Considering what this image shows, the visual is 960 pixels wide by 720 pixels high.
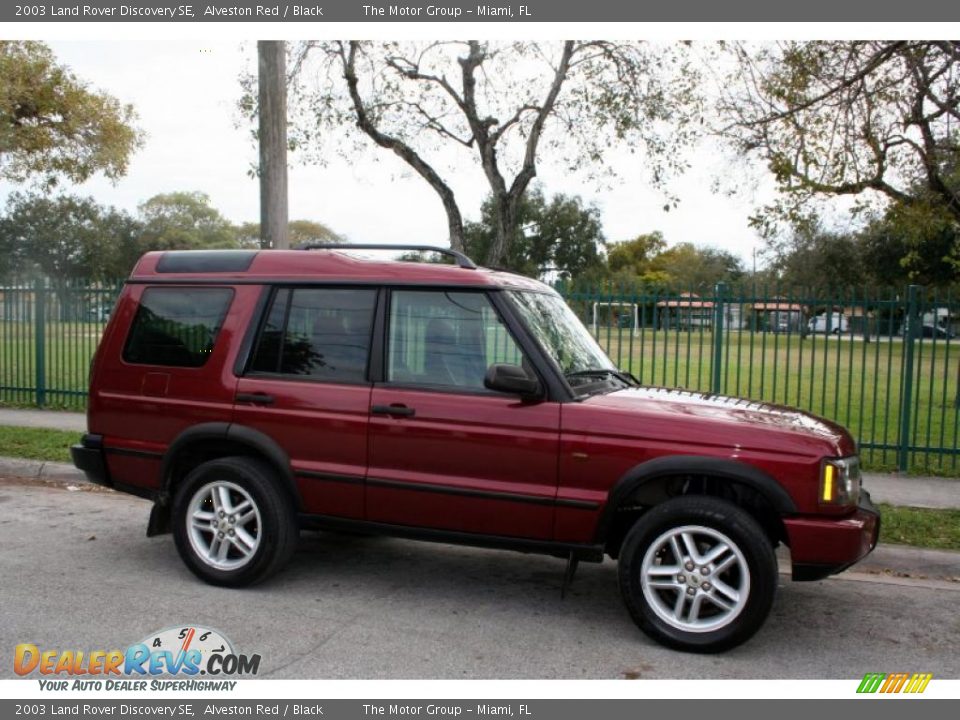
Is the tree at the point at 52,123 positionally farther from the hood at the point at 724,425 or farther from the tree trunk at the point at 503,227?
the hood at the point at 724,425

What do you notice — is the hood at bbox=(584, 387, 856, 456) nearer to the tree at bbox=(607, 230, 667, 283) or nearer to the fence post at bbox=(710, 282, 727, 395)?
the fence post at bbox=(710, 282, 727, 395)

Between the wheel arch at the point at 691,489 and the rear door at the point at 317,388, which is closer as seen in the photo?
the wheel arch at the point at 691,489

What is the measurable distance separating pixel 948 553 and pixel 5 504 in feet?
24.7

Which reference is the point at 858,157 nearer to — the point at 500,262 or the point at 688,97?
the point at 688,97

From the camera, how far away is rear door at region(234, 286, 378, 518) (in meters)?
5.03

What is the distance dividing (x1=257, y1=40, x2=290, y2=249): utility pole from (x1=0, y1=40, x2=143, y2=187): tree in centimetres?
947

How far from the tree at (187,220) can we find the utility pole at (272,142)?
76.2 m

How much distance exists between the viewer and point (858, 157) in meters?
11.4

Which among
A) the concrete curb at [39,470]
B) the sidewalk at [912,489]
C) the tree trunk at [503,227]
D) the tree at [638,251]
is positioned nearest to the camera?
the sidewalk at [912,489]

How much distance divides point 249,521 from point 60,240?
211ft

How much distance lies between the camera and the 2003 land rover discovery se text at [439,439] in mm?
4398

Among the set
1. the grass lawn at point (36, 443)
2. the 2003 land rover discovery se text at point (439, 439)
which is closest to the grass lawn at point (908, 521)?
the grass lawn at point (36, 443)

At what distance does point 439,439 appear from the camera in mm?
4824

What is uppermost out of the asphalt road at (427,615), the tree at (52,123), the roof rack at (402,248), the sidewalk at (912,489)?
the tree at (52,123)
